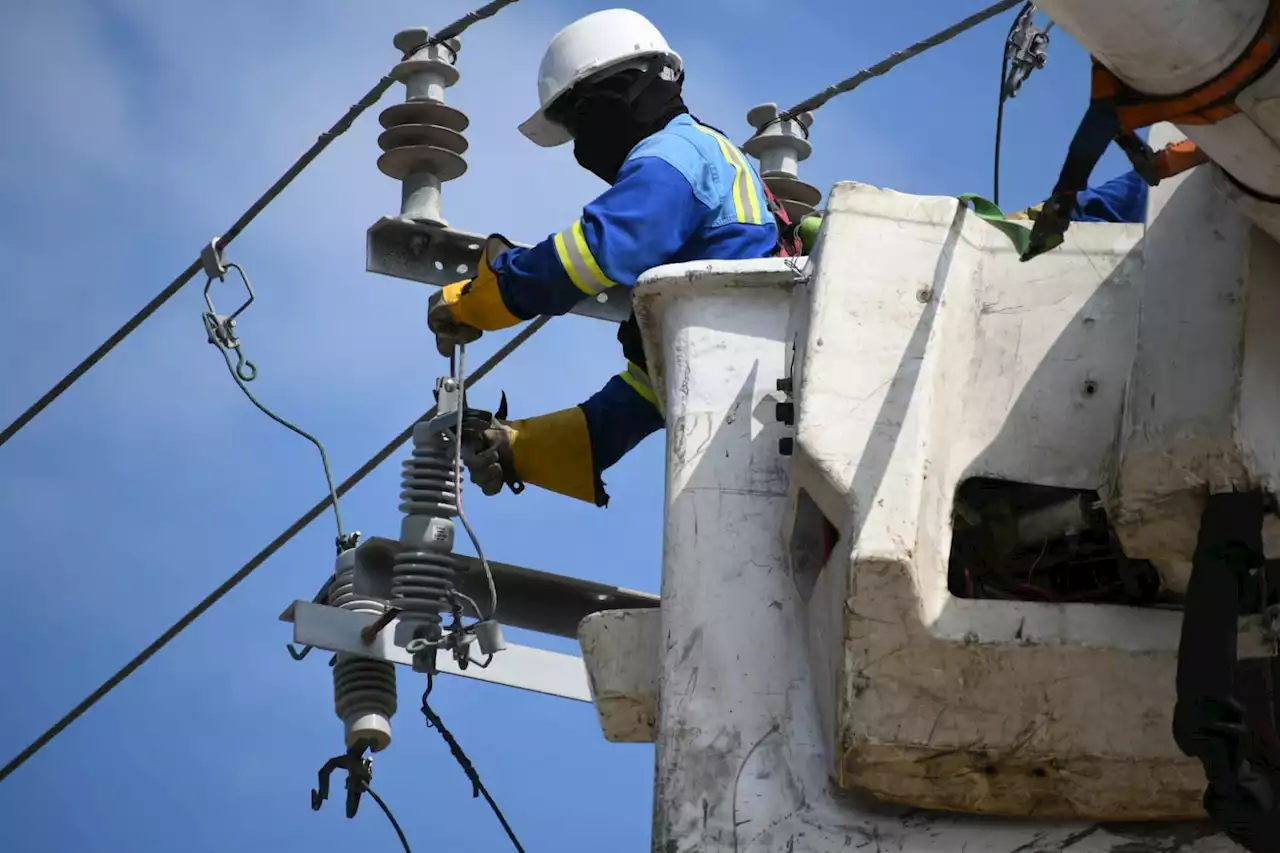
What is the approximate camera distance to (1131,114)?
3.33 m

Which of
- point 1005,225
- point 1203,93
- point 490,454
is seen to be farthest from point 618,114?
point 1203,93

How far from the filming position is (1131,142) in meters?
3.45

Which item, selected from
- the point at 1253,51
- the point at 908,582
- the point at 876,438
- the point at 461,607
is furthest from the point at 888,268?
the point at 461,607

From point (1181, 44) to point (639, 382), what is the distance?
3.05 m

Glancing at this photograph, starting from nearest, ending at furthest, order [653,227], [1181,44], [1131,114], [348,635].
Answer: [1181,44] < [1131,114] < [653,227] < [348,635]

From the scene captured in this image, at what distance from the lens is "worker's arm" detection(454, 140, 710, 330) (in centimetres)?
545

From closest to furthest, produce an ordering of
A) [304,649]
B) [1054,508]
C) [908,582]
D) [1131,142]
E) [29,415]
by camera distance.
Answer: [1131,142], [908,582], [1054,508], [304,649], [29,415]

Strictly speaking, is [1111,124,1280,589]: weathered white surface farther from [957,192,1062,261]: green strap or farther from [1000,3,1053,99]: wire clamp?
[1000,3,1053,99]: wire clamp

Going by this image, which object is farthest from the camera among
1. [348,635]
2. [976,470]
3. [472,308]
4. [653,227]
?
[348,635]

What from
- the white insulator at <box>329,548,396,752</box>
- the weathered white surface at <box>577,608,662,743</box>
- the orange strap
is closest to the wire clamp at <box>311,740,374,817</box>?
the white insulator at <box>329,548,396,752</box>

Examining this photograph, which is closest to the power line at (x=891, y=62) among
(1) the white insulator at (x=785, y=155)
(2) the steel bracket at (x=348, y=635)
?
(1) the white insulator at (x=785, y=155)

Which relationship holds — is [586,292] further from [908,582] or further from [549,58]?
[908,582]

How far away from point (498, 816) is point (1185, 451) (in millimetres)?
3026

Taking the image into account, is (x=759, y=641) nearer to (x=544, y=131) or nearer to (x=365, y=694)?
(x=365, y=694)
